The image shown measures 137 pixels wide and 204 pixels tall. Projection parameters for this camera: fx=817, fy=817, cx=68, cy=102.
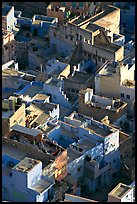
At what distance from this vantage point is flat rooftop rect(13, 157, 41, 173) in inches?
1836

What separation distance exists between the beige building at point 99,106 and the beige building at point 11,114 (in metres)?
4.67

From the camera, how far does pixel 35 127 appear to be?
52.6 meters

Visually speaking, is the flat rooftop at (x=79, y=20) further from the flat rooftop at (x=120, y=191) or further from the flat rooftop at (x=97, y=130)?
the flat rooftop at (x=120, y=191)

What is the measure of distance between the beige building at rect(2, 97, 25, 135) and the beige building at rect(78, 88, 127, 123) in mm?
4670

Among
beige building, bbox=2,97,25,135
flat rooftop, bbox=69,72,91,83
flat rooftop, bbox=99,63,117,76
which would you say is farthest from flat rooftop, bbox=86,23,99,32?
beige building, bbox=2,97,25,135

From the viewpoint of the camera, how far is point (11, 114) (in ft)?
171

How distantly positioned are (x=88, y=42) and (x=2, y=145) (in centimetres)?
1444

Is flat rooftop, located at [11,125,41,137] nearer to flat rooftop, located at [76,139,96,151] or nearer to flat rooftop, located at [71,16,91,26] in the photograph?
flat rooftop, located at [76,139,96,151]

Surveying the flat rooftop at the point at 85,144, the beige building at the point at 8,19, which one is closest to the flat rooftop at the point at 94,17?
the beige building at the point at 8,19

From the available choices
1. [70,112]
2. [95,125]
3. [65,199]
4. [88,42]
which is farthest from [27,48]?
[65,199]

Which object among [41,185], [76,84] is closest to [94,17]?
[76,84]

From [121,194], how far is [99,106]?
10.6 m

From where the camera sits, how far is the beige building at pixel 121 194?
4547cm

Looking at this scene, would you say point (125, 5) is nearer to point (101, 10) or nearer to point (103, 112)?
point (101, 10)
